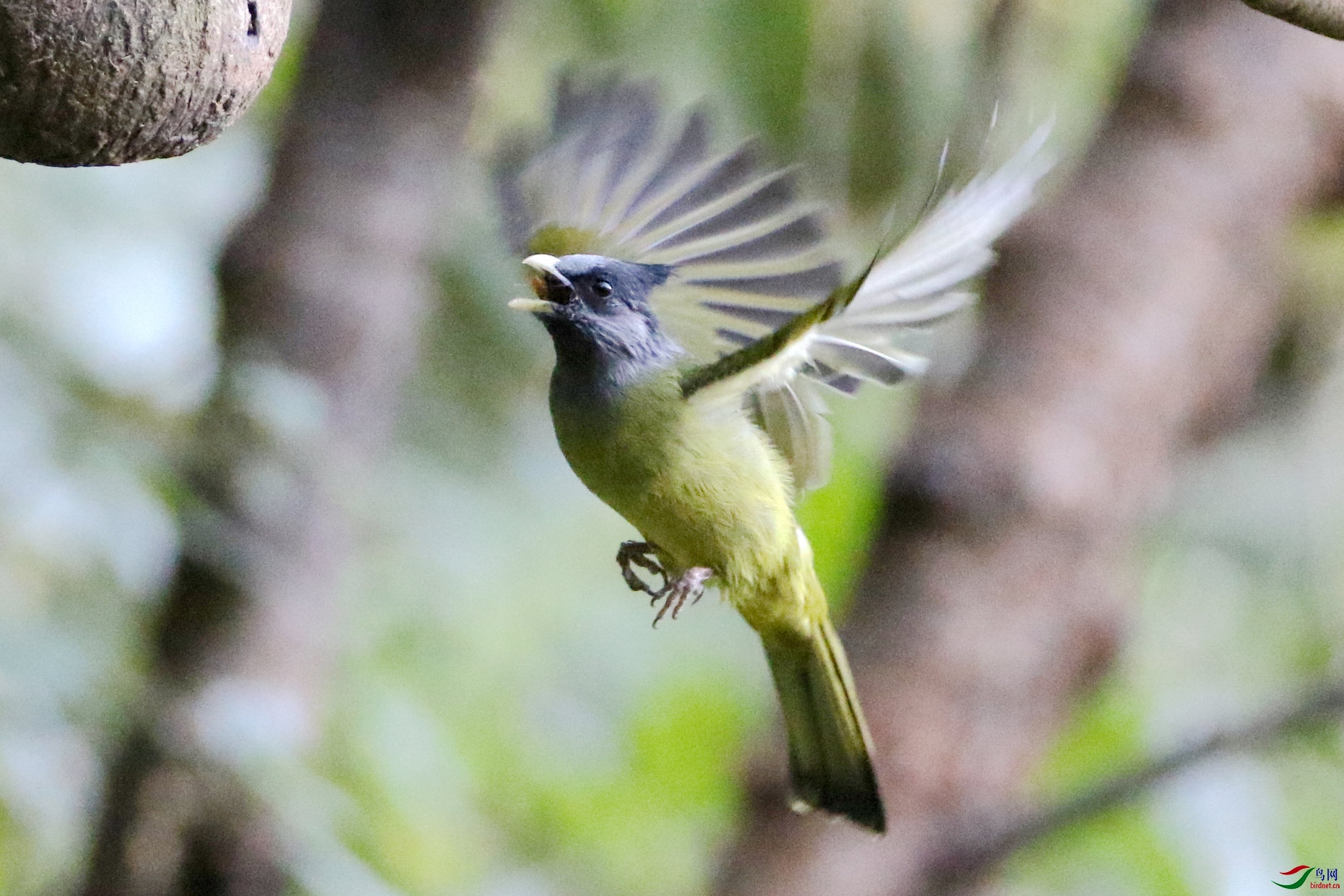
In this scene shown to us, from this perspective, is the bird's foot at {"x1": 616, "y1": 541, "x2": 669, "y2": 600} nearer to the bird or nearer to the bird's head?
the bird

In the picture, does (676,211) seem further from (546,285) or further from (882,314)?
(882,314)

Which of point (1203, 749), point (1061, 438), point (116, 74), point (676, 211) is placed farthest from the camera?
point (1061, 438)

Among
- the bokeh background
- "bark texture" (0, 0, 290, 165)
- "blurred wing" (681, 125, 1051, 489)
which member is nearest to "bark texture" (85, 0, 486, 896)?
the bokeh background

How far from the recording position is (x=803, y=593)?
Answer: 2.94m

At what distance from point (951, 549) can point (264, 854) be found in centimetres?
205

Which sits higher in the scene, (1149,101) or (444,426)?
(1149,101)

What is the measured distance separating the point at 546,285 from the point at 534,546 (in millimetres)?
3642

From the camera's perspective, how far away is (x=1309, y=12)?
5.34 feet

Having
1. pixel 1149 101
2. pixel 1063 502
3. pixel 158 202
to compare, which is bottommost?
pixel 158 202

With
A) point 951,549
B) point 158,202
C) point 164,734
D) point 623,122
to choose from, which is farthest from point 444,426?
point 623,122

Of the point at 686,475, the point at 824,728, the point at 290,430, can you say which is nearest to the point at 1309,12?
the point at 686,475

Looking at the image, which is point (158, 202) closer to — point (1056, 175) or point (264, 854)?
point (264, 854)

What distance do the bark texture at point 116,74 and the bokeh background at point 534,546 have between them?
0.84 meters

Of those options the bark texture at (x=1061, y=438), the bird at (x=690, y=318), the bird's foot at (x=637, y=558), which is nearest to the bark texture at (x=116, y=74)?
the bird at (x=690, y=318)
